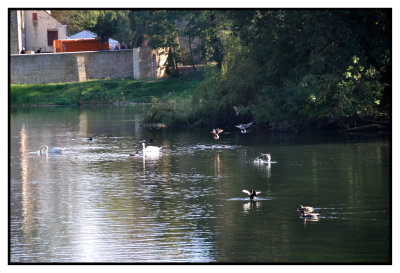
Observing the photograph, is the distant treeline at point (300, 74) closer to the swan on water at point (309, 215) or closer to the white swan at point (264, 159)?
the white swan at point (264, 159)

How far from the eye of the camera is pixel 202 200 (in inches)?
1153

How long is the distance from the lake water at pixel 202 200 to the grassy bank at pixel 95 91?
32763 millimetres

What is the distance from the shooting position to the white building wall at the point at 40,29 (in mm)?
99875

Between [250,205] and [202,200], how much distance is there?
202cm

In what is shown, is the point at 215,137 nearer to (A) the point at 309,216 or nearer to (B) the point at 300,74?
(B) the point at 300,74

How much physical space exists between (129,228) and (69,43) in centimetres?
7334

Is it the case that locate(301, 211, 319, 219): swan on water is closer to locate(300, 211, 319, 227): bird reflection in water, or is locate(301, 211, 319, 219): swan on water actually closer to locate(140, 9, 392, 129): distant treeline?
locate(300, 211, 319, 227): bird reflection in water

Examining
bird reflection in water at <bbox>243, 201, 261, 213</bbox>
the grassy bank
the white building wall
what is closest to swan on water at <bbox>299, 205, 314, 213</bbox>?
bird reflection in water at <bbox>243, 201, 261, 213</bbox>

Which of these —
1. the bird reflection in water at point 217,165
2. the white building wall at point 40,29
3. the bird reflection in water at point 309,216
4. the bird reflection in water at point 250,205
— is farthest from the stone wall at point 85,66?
the bird reflection in water at point 309,216

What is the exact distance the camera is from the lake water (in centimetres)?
2236

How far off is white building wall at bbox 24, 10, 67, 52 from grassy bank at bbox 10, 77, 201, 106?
15.5 meters

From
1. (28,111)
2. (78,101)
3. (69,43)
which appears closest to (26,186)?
(28,111)
